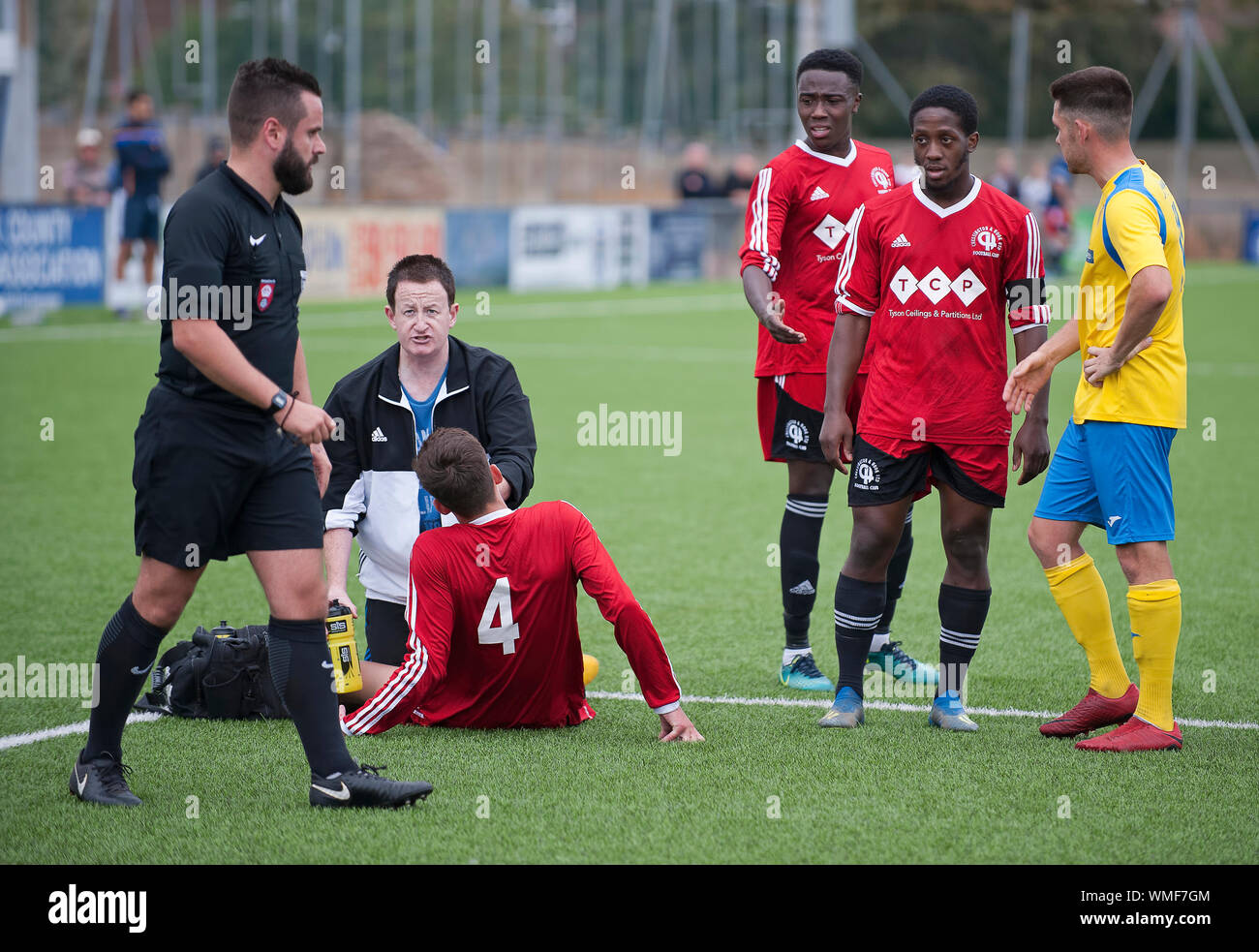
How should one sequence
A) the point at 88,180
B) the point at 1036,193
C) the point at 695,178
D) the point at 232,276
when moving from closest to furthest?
the point at 232,276 < the point at 88,180 < the point at 695,178 < the point at 1036,193

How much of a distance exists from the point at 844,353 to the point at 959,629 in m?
1.06

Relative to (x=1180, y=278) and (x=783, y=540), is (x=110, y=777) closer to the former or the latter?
(x=783, y=540)

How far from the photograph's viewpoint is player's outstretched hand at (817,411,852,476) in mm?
5535

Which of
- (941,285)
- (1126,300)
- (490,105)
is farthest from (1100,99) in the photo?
(490,105)

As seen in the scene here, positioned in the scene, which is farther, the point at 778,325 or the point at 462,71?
the point at 462,71

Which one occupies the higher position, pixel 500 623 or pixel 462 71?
pixel 462 71

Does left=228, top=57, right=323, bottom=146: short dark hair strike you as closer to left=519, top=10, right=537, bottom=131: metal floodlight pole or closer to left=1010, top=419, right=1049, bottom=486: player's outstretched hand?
left=1010, top=419, right=1049, bottom=486: player's outstretched hand

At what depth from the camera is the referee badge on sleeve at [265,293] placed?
437 cm

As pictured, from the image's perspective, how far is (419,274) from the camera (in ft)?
18.8

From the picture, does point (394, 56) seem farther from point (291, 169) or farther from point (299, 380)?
point (291, 169)

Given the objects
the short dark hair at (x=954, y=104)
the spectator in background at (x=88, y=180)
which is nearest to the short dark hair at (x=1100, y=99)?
the short dark hair at (x=954, y=104)

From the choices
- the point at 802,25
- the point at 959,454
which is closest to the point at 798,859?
the point at 959,454

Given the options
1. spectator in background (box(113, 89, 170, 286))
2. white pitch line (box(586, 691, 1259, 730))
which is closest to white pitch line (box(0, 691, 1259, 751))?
white pitch line (box(586, 691, 1259, 730))

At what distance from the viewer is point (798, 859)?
4.17m
